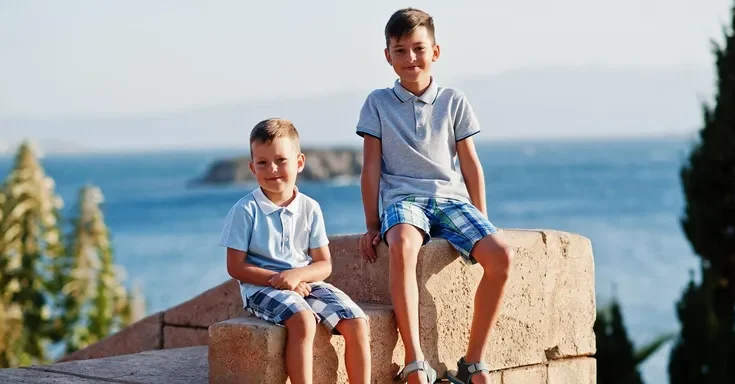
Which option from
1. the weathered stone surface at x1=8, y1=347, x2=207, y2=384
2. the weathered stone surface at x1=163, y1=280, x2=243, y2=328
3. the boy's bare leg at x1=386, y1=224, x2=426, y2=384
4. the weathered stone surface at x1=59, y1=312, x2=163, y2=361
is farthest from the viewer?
the weathered stone surface at x1=59, y1=312, x2=163, y2=361

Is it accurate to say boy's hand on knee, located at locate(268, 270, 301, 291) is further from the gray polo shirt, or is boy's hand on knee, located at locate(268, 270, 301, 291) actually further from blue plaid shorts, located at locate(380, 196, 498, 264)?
the gray polo shirt

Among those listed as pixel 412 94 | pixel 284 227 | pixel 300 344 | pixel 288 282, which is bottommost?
pixel 300 344

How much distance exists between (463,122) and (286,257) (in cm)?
113

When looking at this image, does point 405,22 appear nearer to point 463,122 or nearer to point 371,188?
point 463,122

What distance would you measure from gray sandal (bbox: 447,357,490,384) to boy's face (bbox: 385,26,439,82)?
4.16 feet

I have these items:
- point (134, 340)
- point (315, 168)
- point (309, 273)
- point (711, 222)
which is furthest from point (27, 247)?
point (315, 168)

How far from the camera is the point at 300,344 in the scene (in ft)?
14.6

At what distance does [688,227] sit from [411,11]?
411 inches

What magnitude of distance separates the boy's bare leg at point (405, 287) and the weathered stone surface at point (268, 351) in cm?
11

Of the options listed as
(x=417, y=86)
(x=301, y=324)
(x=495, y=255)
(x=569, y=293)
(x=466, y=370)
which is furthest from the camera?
(x=569, y=293)

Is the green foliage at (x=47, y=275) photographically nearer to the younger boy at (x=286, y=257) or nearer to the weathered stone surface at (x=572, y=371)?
the weathered stone surface at (x=572, y=371)

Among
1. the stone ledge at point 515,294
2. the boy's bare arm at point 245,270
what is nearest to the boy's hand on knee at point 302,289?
the boy's bare arm at point 245,270

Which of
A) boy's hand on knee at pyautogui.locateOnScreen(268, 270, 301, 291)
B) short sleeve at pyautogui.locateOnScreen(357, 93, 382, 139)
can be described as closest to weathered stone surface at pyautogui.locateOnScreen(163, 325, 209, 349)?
short sleeve at pyautogui.locateOnScreen(357, 93, 382, 139)

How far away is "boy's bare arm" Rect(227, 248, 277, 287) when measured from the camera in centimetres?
454
